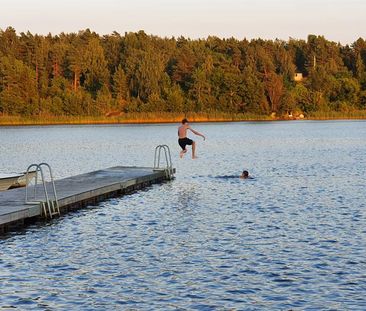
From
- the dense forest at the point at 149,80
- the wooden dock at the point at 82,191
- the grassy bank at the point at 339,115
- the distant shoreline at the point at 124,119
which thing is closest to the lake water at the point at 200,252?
the wooden dock at the point at 82,191

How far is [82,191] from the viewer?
81.1 ft

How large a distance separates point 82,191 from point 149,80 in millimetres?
110783

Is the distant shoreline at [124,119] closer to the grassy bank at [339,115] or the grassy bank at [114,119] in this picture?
the grassy bank at [114,119]

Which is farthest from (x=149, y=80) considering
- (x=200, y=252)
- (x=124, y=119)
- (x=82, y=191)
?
(x=200, y=252)

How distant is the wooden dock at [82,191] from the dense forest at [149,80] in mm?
94671

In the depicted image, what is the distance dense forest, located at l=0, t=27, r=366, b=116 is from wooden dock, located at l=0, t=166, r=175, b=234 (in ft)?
311

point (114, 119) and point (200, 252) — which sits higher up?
point (114, 119)

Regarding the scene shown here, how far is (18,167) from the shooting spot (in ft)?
146

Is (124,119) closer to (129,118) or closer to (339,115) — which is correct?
(129,118)

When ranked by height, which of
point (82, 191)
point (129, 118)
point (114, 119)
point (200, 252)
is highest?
point (129, 118)

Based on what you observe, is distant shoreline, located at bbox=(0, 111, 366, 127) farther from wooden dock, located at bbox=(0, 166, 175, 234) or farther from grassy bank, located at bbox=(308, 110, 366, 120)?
wooden dock, located at bbox=(0, 166, 175, 234)

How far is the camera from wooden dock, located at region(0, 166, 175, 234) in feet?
65.8

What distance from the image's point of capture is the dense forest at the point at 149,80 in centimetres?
12875

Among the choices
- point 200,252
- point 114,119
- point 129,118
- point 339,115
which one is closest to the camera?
point 200,252
